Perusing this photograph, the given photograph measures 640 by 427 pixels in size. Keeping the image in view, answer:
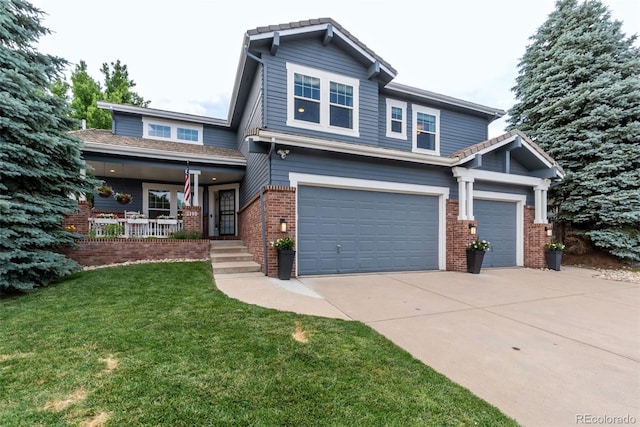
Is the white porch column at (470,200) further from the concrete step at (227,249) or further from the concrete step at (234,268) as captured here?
the concrete step at (227,249)

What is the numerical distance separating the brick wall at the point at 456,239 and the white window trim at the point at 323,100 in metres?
3.81

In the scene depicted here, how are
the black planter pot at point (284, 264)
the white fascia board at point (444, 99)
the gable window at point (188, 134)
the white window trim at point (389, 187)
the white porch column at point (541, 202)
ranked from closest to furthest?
1. the black planter pot at point (284, 264)
2. the white window trim at point (389, 187)
3. the white fascia board at point (444, 99)
4. the white porch column at point (541, 202)
5. the gable window at point (188, 134)

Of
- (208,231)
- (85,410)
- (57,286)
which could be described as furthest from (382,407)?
(208,231)

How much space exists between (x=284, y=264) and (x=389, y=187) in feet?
12.1

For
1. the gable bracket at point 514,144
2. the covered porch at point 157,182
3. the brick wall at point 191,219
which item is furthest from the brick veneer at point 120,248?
the gable bracket at point 514,144

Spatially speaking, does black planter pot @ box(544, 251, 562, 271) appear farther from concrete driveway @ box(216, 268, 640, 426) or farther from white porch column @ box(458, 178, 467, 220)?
white porch column @ box(458, 178, 467, 220)

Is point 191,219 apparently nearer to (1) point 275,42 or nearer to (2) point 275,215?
(2) point 275,215

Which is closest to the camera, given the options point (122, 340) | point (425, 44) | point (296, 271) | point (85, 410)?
point (85, 410)

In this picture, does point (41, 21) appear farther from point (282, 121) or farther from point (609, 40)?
point (609, 40)

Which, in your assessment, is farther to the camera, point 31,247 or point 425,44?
point 425,44

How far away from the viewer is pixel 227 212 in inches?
490

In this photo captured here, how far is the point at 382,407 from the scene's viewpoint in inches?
80.3

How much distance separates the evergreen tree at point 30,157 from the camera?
505cm

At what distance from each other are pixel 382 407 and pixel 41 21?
9.22 meters
